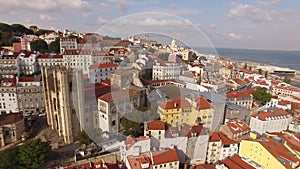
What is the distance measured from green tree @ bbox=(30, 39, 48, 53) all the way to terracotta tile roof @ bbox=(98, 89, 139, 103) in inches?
624

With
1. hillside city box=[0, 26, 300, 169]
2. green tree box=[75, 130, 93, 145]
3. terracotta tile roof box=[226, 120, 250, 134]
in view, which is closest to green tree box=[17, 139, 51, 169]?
hillside city box=[0, 26, 300, 169]

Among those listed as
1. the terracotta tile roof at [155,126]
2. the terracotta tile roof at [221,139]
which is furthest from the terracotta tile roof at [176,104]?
the terracotta tile roof at [221,139]

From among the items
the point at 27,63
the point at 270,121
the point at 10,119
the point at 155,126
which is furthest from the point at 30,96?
the point at 270,121

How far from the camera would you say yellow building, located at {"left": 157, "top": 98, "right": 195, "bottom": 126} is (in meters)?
10.4

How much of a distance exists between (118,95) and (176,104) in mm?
3114

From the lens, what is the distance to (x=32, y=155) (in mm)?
8406

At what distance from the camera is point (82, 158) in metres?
9.21

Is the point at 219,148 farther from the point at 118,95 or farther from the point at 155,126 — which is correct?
the point at 118,95

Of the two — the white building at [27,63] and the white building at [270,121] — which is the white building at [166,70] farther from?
the white building at [27,63]

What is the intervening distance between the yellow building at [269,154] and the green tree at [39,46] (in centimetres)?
2197

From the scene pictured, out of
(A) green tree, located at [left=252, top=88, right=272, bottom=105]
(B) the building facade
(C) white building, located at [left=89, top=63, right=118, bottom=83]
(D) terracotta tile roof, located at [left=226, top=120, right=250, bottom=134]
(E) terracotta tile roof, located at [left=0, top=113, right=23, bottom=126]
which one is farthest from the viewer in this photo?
(C) white building, located at [left=89, top=63, right=118, bottom=83]

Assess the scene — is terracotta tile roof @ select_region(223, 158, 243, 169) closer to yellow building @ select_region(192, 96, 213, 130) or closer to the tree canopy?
yellow building @ select_region(192, 96, 213, 130)

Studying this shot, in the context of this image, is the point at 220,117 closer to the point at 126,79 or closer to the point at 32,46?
the point at 126,79

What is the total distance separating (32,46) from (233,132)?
22.1 metres
